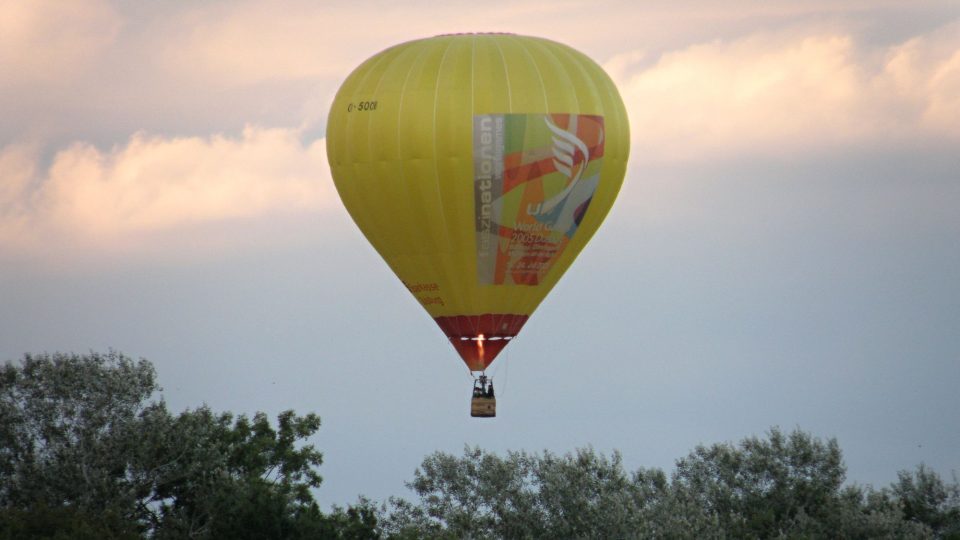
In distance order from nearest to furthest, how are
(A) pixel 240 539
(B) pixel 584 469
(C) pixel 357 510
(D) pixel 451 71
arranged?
(D) pixel 451 71, (A) pixel 240 539, (C) pixel 357 510, (B) pixel 584 469

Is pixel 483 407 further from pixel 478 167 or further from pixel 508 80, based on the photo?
pixel 508 80

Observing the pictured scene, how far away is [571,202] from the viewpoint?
58.0 m

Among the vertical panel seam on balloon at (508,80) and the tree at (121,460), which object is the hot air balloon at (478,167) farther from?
the tree at (121,460)

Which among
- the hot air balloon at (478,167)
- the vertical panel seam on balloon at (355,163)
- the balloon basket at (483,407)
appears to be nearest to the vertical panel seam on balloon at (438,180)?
the hot air balloon at (478,167)

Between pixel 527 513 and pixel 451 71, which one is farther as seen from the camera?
pixel 527 513

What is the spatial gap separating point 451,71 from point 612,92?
560 centimetres

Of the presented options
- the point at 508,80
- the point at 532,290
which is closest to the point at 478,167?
the point at 508,80

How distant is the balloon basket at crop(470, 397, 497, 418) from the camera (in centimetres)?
5766

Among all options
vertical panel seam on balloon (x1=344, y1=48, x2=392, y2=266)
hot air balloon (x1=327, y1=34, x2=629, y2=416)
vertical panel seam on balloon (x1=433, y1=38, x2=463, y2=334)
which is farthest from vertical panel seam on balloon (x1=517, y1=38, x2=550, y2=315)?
Answer: vertical panel seam on balloon (x1=344, y1=48, x2=392, y2=266)

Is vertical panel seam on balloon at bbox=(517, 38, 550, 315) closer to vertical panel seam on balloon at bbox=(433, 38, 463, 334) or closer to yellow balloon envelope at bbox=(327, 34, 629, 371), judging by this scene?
yellow balloon envelope at bbox=(327, 34, 629, 371)

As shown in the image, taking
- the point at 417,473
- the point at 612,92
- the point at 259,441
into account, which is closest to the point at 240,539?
the point at 259,441

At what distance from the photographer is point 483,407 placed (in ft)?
189

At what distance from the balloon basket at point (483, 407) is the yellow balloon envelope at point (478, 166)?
1.32 m

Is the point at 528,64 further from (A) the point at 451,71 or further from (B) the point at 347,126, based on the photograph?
(B) the point at 347,126
